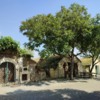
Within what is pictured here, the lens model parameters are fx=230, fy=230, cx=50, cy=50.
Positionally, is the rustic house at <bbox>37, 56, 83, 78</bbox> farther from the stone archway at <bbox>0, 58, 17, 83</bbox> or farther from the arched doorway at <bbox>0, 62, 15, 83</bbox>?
the arched doorway at <bbox>0, 62, 15, 83</bbox>

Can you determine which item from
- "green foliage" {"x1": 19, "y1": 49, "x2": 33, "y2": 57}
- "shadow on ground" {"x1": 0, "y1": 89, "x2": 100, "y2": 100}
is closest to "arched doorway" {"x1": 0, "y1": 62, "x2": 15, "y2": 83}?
"green foliage" {"x1": 19, "y1": 49, "x2": 33, "y2": 57}

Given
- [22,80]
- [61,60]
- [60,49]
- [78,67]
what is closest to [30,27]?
[60,49]

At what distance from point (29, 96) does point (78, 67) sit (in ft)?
65.8

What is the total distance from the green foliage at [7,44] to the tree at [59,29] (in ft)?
7.52

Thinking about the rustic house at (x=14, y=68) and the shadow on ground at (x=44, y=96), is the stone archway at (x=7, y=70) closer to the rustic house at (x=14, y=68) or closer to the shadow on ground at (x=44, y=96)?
the rustic house at (x=14, y=68)

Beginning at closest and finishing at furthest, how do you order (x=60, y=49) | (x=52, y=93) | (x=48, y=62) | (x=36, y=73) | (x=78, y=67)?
1. (x=52, y=93)
2. (x=60, y=49)
3. (x=36, y=73)
4. (x=48, y=62)
5. (x=78, y=67)

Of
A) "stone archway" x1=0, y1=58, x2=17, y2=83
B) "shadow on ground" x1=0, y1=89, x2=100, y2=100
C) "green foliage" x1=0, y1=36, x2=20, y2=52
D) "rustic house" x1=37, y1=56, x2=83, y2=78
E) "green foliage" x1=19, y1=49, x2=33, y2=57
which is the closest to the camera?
"shadow on ground" x1=0, y1=89, x2=100, y2=100

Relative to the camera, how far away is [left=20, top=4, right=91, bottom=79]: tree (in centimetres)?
2631

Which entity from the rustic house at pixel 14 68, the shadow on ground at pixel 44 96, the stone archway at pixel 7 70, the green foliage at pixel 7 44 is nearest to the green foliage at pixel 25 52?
the rustic house at pixel 14 68

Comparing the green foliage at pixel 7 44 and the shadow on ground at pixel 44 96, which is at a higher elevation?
the green foliage at pixel 7 44

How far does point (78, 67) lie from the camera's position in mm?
37656

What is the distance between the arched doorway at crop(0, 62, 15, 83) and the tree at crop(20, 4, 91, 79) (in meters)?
3.46

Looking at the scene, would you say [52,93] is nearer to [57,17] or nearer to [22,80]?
[22,80]

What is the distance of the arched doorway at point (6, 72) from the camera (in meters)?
26.0
